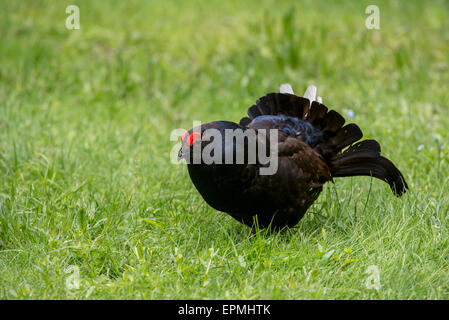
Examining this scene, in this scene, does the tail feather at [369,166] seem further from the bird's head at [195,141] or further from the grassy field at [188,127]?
the bird's head at [195,141]

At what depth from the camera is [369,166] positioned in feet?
12.3

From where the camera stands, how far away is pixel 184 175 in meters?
4.43

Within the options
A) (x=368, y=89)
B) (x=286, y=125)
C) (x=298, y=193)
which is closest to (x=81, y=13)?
(x=368, y=89)

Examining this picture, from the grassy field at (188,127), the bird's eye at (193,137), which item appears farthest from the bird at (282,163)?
the grassy field at (188,127)

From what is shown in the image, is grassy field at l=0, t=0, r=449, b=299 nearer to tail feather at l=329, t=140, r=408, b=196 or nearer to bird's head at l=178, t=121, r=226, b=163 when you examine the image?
tail feather at l=329, t=140, r=408, b=196

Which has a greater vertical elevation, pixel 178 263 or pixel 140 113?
pixel 140 113

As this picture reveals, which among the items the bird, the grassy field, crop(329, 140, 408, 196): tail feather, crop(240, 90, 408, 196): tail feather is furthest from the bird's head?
crop(329, 140, 408, 196): tail feather

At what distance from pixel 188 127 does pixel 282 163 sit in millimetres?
2425

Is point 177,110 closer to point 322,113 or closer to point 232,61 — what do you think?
point 232,61

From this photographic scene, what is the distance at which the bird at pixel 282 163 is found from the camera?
10.4 feet

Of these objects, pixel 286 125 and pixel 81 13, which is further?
pixel 81 13

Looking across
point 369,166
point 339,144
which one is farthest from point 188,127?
point 369,166

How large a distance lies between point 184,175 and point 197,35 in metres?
3.40

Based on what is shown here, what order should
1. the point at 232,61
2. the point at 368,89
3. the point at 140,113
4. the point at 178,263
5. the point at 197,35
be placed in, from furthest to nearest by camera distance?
1. the point at 197,35
2. the point at 232,61
3. the point at 368,89
4. the point at 140,113
5. the point at 178,263
